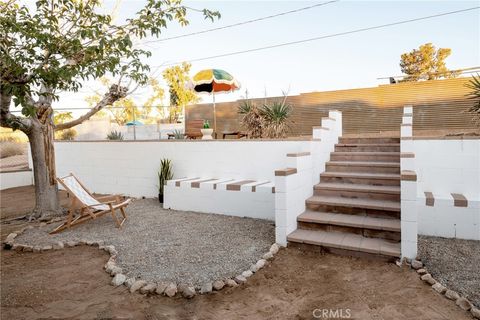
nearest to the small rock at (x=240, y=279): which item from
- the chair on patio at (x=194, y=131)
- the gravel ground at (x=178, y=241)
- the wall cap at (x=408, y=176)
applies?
the gravel ground at (x=178, y=241)

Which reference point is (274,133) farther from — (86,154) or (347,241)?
(86,154)

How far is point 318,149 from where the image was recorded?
18.6ft

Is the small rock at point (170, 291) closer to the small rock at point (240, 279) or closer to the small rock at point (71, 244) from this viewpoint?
the small rock at point (240, 279)

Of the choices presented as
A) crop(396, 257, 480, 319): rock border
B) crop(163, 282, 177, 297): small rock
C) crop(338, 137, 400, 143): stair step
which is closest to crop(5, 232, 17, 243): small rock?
crop(163, 282, 177, 297): small rock

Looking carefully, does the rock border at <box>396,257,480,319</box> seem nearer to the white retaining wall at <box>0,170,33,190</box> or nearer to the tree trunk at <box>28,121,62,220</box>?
the tree trunk at <box>28,121,62,220</box>

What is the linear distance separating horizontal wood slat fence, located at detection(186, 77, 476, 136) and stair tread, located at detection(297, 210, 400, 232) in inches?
208

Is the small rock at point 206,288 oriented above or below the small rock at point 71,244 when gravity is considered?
below

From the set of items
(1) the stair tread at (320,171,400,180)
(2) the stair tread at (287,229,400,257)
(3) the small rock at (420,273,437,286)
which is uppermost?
(1) the stair tread at (320,171,400,180)

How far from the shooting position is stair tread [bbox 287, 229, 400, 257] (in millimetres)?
3924

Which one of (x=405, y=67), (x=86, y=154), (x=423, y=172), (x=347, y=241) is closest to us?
(x=347, y=241)

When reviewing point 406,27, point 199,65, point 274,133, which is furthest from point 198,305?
point 199,65

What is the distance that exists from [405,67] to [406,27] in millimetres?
20113

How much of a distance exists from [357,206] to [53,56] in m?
4.82

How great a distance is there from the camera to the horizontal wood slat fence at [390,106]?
923 cm
